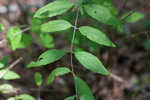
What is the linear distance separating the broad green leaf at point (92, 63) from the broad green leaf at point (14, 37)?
71 centimetres

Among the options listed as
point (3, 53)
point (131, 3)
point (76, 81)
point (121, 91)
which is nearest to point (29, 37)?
point (76, 81)

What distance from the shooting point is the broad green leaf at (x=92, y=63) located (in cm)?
111

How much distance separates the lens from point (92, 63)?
3.74 feet

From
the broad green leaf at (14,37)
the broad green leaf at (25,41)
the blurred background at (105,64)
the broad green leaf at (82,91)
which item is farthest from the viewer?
the blurred background at (105,64)

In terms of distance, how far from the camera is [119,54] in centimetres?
302

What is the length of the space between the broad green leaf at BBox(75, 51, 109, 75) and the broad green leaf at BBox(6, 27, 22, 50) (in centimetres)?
71

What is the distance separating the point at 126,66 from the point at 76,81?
1.98 meters

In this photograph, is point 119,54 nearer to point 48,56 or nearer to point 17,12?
point 17,12

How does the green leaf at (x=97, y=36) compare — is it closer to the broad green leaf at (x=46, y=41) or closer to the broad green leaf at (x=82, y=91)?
the broad green leaf at (x=82, y=91)

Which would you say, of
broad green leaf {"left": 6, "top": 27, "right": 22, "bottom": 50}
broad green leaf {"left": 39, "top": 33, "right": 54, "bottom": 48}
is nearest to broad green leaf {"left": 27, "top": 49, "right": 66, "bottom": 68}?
broad green leaf {"left": 6, "top": 27, "right": 22, "bottom": 50}

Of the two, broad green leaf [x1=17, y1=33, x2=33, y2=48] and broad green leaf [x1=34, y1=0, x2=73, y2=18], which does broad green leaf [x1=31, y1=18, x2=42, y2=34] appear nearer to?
broad green leaf [x1=17, y1=33, x2=33, y2=48]

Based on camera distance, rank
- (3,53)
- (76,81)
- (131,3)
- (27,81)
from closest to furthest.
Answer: (76,81) → (27,81) → (3,53) → (131,3)

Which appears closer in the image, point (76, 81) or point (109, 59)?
point (76, 81)

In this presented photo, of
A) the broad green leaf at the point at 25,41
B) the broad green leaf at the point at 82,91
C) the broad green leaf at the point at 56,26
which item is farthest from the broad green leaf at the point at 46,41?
the broad green leaf at the point at 82,91
